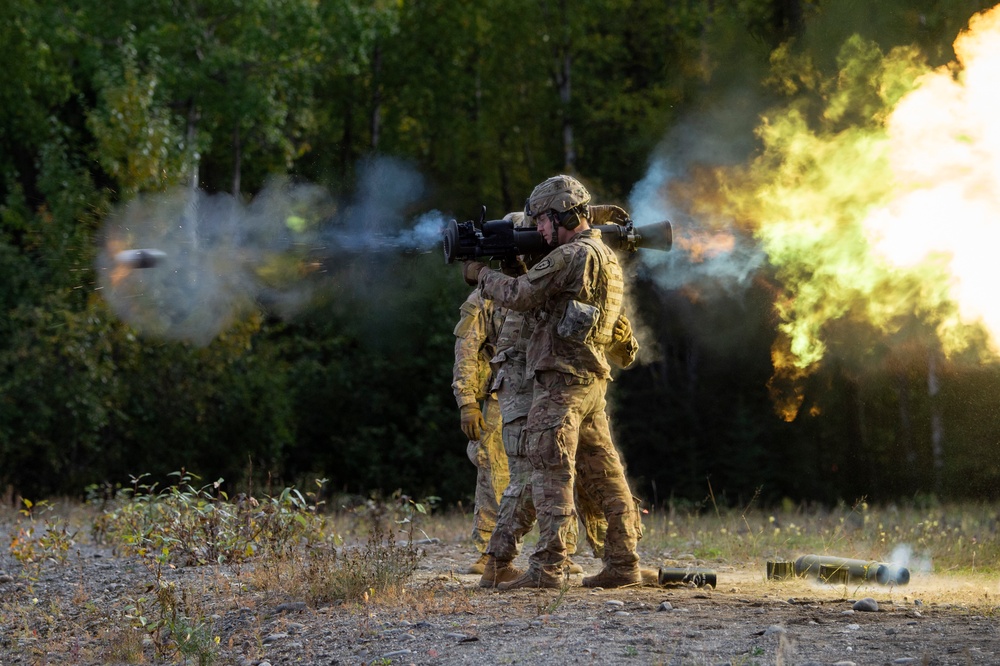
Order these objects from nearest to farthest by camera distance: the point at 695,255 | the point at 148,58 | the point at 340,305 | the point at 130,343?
the point at 695,255, the point at 130,343, the point at 340,305, the point at 148,58

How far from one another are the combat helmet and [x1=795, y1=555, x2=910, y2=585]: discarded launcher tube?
260 centimetres

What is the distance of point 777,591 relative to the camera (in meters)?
7.44

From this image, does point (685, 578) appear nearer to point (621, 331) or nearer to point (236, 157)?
point (621, 331)

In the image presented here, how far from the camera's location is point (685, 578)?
300 inches

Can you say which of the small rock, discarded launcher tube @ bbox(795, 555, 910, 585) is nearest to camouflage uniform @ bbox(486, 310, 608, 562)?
discarded launcher tube @ bbox(795, 555, 910, 585)

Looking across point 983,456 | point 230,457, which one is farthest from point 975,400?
point 230,457

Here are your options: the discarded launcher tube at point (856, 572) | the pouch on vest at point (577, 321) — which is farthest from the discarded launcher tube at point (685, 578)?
the pouch on vest at point (577, 321)

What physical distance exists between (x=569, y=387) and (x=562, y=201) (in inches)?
41.8

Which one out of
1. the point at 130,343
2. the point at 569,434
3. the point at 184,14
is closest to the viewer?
the point at 569,434

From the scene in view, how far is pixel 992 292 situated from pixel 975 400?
1376cm

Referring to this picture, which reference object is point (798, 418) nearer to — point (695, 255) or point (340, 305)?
point (340, 305)

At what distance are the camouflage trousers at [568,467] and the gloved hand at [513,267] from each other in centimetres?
72

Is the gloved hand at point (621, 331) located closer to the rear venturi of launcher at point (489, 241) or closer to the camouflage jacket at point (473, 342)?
the rear venturi of launcher at point (489, 241)

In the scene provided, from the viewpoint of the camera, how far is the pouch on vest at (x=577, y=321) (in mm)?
7086
